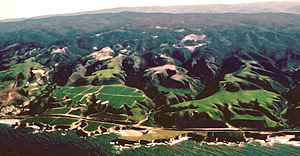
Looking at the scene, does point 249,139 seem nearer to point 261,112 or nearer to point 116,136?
point 261,112

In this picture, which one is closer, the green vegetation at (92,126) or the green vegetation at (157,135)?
the green vegetation at (157,135)

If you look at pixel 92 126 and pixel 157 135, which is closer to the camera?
pixel 157 135

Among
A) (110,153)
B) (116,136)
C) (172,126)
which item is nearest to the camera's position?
Answer: (110,153)

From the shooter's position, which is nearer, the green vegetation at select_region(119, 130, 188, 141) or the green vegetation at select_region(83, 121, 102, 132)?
the green vegetation at select_region(119, 130, 188, 141)

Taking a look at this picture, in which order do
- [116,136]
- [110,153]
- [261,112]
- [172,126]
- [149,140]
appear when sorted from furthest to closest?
1. [261,112]
2. [172,126]
3. [116,136]
4. [149,140]
5. [110,153]

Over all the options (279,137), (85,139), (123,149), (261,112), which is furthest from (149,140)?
(261,112)

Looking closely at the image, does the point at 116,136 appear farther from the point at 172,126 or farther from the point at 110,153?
the point at 172,126

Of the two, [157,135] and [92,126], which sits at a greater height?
[157,135]

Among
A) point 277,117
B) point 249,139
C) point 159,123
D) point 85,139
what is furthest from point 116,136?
point 277,117

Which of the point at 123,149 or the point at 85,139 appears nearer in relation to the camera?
the point at 123,149

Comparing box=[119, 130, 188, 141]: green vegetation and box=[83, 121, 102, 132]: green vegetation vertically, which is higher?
box=[119, 130, 188, 141]: green vegetation

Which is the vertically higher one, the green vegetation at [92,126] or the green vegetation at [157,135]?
the green vegetation at [157,135]
